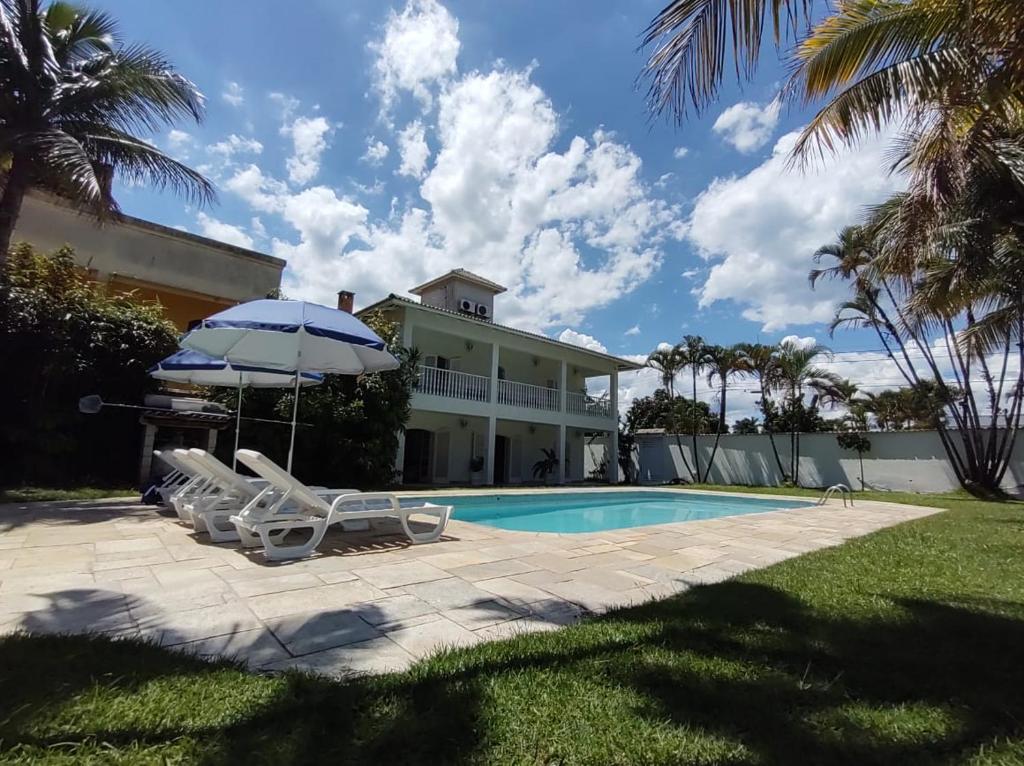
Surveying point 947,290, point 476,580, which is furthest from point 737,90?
point 947,290

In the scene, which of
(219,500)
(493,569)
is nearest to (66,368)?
(219,500)

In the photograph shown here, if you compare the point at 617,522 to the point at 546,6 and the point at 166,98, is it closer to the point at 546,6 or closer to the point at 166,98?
the point at 546,6

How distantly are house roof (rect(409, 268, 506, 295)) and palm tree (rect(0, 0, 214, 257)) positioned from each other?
454 inches

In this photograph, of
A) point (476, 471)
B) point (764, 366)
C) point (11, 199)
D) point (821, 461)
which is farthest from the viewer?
point (764, 366)

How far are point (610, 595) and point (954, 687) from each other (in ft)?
7.00

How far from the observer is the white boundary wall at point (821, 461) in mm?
20703

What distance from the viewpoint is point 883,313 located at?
67.7ft

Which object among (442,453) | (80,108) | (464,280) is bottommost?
(442,453)

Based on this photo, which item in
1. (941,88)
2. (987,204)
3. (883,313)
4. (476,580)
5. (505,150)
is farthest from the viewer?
(883,313)

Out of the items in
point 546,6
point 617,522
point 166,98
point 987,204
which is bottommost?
point 617,522

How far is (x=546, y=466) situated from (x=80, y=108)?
1728 cm

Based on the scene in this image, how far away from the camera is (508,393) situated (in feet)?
63.8

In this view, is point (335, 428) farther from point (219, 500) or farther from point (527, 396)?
point (527, 396)

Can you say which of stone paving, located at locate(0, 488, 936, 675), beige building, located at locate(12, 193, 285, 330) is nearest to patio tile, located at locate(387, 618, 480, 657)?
stone paving, located at locate(0, 488, 936, 675)
